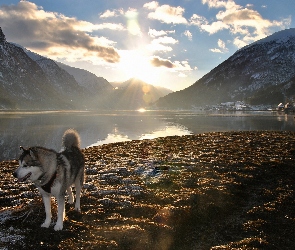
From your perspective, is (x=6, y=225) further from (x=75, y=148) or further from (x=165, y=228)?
(x=165, y=228)

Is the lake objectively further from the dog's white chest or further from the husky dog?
the dog's white chest

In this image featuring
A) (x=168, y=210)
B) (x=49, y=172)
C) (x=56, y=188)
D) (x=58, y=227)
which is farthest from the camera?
Answer: (x=168, y=210)

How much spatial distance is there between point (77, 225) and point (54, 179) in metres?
2.09

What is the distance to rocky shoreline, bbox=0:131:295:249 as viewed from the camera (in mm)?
8109

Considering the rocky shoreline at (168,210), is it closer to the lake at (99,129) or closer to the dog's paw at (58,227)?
the dog's paw at (58,227)

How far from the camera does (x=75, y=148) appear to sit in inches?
394

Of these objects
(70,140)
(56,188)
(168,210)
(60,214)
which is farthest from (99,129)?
(56,188)

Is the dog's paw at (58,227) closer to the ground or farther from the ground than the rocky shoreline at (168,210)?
farther from the ground

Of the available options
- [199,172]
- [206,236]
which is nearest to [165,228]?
[206,236]

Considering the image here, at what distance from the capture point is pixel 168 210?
34.8 feet

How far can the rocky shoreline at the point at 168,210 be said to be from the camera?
8109 millimetres

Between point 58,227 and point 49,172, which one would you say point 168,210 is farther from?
point 49,172

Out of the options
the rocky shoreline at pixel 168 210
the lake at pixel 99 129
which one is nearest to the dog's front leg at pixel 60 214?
the rocky shoreline at pixel 168 210

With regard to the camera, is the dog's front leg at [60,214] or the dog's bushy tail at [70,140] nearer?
the dog's front leg at [60,214]
